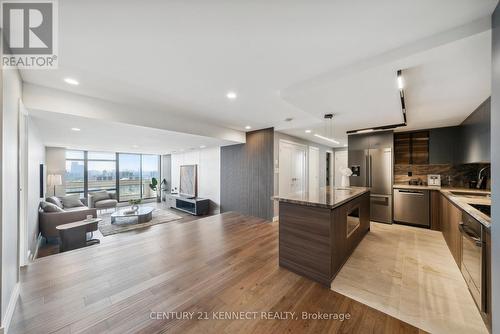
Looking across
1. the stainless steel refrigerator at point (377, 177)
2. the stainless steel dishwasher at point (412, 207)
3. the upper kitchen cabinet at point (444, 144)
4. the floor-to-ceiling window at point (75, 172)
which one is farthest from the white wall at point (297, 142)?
the floor-to-ceiling window at point (75, 172)

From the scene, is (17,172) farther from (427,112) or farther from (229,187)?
(427,112)

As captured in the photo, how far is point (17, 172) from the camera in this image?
2.02m

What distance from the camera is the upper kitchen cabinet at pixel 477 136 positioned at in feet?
8.43

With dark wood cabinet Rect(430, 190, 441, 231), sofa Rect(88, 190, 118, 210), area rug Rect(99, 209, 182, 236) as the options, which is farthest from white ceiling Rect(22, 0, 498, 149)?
sofa Rect(88, 190, 118, 210)

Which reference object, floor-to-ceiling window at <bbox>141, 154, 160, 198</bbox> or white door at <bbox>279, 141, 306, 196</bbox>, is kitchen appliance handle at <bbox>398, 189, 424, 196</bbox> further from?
floor-to-ceiling window at <bbox>141, 154, 160, 198</bbox>

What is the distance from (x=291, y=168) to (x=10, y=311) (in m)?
5.33

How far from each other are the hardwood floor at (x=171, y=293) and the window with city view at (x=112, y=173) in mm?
6050

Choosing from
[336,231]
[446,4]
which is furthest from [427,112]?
[336,231]

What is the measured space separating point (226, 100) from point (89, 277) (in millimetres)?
3070

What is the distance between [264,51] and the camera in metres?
1.78

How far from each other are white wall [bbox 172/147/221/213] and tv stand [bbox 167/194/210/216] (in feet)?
0.86

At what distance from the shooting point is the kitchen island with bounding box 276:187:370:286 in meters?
2.15

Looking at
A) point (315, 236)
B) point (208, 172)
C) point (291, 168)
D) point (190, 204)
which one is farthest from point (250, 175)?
point (315, 236)

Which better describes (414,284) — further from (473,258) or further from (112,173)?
(112,173)
